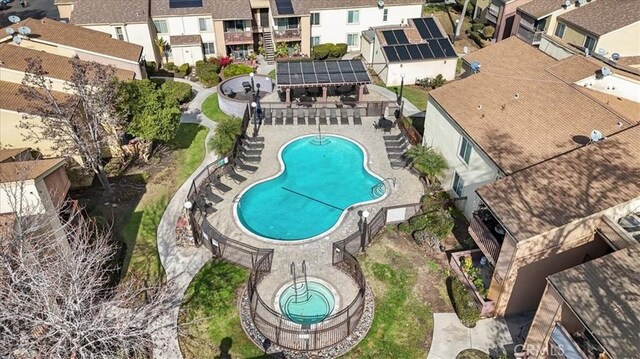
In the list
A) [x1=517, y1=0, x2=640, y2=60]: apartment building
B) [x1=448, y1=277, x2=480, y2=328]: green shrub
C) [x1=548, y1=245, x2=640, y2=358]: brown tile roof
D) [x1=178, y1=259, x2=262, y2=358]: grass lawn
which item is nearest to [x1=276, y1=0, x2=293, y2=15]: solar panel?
[x1=517, y1=0, x2=640, y2=60]: apartment building

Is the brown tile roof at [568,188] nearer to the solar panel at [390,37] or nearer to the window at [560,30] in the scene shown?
the window at [560,30]

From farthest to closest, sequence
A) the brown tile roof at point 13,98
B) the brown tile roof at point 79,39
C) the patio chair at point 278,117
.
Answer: the patio chair at point 278,117
the brown tile roof at point 79,39
the brown tile roof at point 13,98

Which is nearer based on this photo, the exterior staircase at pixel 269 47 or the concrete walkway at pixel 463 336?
the concrete walkway at pixel 463 336

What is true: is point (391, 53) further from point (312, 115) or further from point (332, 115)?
point (312, 115)

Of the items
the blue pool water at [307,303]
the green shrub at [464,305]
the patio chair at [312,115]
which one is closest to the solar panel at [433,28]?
the patio chair at [312,115]

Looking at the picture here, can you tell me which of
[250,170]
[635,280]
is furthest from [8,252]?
[635,280]

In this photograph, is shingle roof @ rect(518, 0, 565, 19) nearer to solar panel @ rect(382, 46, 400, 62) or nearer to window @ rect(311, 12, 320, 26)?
solar panel @ rect(382, 46, 400, 62)
